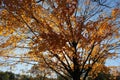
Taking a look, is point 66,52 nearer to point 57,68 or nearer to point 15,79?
point 57,68

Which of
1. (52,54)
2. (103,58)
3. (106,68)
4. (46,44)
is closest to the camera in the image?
(46,44)

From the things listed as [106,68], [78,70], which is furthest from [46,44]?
[106,68]

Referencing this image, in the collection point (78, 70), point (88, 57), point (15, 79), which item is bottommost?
point (78, 70)

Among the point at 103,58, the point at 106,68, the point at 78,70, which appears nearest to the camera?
the point at 78,70

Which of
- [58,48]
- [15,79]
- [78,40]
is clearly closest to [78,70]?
[78,40]

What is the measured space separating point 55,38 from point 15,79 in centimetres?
9485

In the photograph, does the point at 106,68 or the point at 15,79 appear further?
the point at 15,79

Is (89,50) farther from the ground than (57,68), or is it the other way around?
(89,50)

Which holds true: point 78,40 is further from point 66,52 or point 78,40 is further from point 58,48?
point 58,48

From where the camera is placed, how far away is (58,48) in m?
9.25

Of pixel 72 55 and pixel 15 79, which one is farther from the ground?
pixel 15 79

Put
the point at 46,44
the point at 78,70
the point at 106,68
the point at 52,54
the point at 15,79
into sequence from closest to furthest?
the point at 46,44 < the point at 52,54 < the point at 78,70 < the point at 106,68 < the point at 15,79

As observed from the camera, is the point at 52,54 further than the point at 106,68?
No

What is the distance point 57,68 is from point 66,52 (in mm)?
1126
